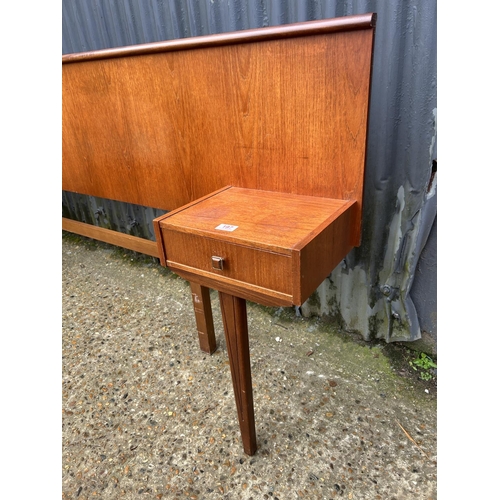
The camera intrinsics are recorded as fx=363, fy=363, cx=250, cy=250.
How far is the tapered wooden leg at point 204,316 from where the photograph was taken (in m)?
1.89

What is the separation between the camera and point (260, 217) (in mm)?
1129

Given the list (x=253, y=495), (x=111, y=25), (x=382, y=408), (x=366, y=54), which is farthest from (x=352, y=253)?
(x=111, y=25)

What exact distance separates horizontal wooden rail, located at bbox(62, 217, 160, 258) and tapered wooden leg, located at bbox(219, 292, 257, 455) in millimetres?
1213

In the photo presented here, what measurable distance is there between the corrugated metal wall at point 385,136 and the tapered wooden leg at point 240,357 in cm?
90

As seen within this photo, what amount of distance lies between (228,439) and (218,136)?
1.27 metres

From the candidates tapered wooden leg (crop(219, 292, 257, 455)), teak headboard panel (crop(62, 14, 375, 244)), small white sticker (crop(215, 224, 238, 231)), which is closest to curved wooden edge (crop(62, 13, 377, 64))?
teak headboard panel (crop(62, 14, 375, 244))

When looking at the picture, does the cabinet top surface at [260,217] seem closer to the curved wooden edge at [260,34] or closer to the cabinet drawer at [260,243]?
the cabinet drawer at [260,243]

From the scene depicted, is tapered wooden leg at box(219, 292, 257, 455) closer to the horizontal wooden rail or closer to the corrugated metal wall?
the corrugated metal wall

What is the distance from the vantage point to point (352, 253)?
74.6 inches

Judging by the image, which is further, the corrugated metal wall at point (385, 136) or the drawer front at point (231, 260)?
the corrugated metal wall at point (385, 136)

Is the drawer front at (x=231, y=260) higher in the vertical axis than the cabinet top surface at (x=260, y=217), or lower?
lower

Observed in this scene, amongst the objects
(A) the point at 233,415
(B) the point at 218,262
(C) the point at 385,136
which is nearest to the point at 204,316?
(A) the point at 233,415

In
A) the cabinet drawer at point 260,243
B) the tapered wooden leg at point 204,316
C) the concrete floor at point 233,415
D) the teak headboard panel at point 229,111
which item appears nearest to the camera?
the cabinet drawer at point 260,243

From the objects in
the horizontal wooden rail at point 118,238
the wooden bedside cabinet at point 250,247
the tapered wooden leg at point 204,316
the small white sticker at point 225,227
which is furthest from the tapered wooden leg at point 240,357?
the horizontal wooden rail at point 118,238
